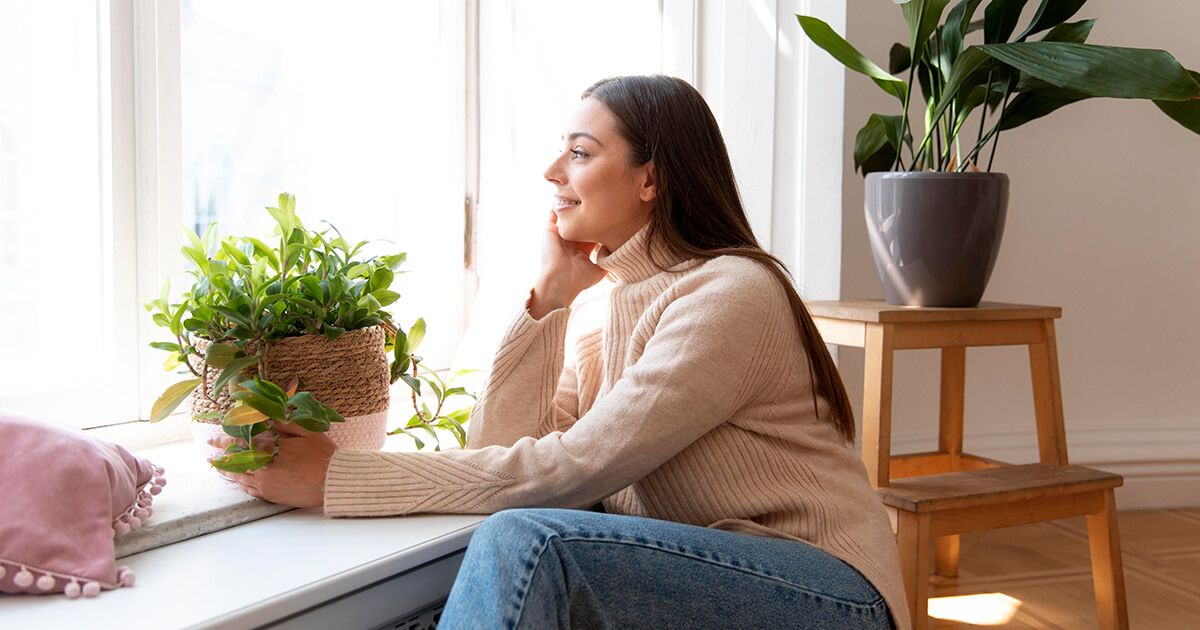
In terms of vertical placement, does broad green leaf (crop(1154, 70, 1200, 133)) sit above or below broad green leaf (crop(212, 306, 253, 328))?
above

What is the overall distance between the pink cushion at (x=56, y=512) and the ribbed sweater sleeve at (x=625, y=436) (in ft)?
0.91

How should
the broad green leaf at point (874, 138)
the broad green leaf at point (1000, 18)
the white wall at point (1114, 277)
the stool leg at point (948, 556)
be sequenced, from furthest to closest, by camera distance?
the white wall at point (1114, 277) → the stool leg at point (948, 556) → the broad green leaf at point (874, 138) → the broad green leaf at point (1000, 18)

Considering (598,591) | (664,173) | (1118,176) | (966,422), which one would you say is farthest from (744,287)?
(1118,176)

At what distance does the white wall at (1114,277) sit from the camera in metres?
2.85

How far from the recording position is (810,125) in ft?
6.93

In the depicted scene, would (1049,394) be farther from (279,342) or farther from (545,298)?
(279,342)

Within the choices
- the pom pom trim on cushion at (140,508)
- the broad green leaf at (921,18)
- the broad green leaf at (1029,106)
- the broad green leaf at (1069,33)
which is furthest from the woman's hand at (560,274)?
the broad green leaf at (1069,33)

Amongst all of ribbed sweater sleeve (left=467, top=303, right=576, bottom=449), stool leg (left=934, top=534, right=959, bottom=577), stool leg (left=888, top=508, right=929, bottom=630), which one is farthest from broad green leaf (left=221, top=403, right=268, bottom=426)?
stool leg (left=934, top=534, right=959, bottom=577)

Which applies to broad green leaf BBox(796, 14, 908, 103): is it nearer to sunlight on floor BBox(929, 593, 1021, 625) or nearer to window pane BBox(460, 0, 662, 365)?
window pane BBox(460, 0, 662, 365)

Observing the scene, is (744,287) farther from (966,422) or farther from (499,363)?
(966,422)

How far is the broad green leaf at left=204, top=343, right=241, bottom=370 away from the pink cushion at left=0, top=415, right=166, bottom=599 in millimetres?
183

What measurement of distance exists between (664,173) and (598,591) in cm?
60

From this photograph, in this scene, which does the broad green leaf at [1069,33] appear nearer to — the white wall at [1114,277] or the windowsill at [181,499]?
the white wall at [1114,277]

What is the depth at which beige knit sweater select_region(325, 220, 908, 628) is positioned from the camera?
1.20 meters
